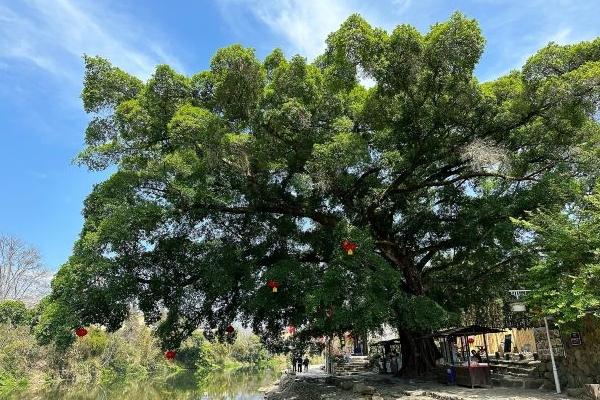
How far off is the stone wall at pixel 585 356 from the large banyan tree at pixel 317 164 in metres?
2.83

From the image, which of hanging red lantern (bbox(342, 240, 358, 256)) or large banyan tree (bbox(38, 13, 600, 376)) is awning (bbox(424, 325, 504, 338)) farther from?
hanging red lantern (bbox(342, 240, 358, 256))

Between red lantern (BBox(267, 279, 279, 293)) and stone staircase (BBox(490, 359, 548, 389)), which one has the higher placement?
red lantern (BBox(267, 279, 279, 293))

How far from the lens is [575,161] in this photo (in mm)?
11602

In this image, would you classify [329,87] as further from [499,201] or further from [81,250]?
[81,250]

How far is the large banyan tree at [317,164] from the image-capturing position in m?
10.1

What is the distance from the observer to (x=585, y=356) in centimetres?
903

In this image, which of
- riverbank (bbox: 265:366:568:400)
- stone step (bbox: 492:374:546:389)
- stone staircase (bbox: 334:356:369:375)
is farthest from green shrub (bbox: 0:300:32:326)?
stone step (bbox: 492:374:546:389)

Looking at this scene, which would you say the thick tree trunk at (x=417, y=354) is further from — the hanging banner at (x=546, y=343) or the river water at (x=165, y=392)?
the river water at (x=165, y=392)

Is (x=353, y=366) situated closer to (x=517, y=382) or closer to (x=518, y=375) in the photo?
(x=518, y=375)

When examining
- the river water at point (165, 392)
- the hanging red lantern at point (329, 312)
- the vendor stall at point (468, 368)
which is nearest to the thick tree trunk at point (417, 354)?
the vendor stall at point (468, 368)

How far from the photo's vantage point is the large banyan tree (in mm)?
10109

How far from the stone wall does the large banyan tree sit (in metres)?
2.83

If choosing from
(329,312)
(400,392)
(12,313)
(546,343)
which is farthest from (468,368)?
(12,313)

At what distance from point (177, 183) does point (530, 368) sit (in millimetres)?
10400
